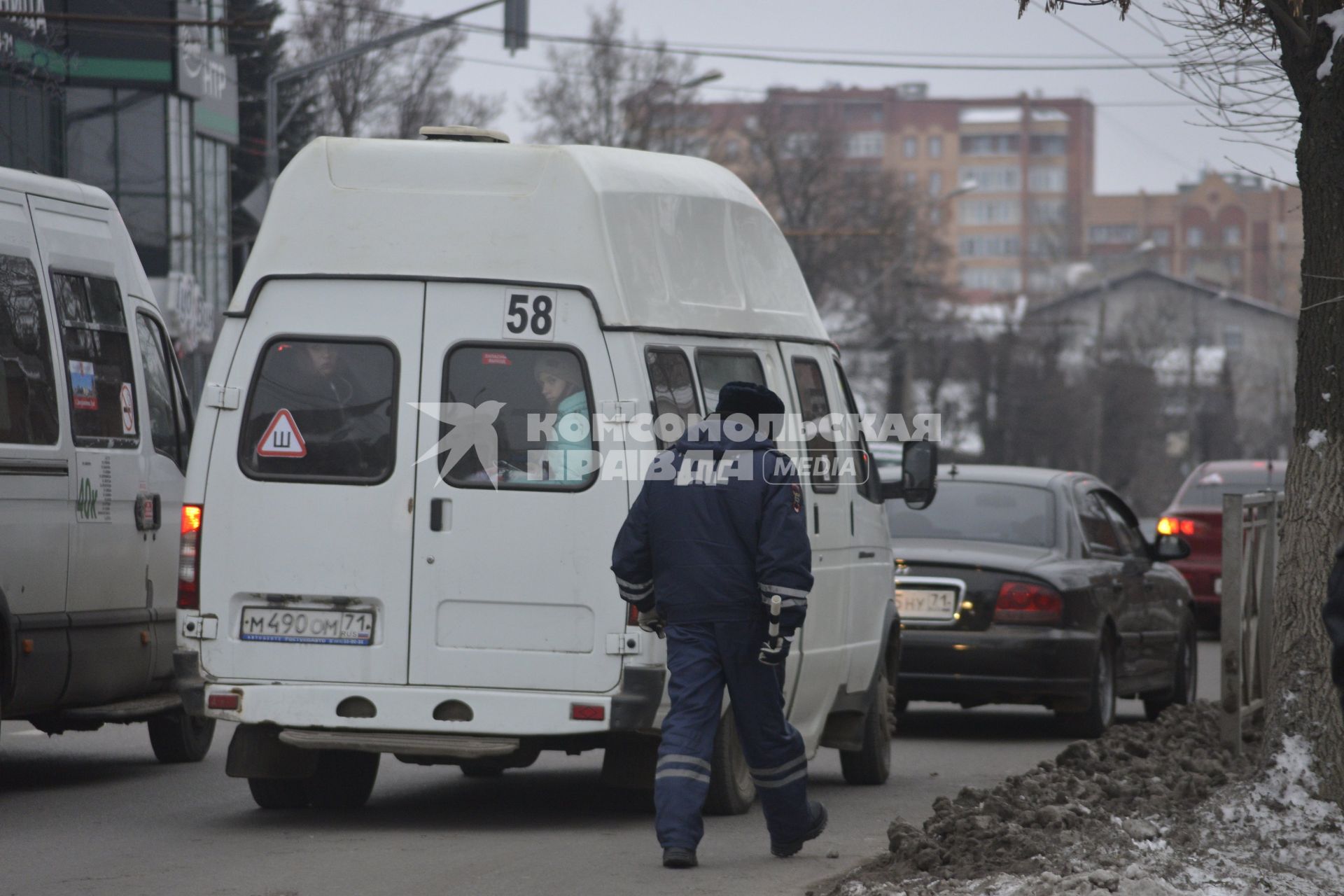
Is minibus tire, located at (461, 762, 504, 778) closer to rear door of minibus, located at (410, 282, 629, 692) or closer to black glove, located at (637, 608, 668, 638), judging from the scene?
rear door of minibus, located at (410, 282, 629, 692)

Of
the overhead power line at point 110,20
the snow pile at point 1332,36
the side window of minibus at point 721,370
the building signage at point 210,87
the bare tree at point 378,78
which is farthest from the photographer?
the bare tree at point 378,78

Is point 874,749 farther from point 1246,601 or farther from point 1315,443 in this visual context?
point 1315,443

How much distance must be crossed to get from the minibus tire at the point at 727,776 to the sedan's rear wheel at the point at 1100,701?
151 inches

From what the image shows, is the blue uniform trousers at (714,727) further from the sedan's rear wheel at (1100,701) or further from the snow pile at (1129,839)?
the sedan's rear wheel at (1100,701)

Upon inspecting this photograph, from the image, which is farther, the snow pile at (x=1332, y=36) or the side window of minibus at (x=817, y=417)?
the side window of minibus at (x=817, y=417)

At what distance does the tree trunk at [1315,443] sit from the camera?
7.24 m

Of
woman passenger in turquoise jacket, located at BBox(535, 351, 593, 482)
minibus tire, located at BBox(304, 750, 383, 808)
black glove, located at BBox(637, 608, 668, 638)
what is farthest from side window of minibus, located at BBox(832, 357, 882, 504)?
minibus tire, located at BBox(304, 750, 383, 808)

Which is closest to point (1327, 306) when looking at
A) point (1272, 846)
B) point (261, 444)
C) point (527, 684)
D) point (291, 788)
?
point (1272, 846)

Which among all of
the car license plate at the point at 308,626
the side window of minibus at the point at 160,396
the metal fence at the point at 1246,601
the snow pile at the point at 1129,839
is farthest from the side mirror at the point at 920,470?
the side window of minibus at the point at 160,396

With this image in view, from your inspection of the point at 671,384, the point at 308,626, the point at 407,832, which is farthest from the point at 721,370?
the point at 407,832

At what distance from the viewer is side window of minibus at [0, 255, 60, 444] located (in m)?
8.48

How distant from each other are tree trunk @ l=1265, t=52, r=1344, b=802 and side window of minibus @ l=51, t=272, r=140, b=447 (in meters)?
5.33

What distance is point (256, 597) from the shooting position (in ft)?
24.5

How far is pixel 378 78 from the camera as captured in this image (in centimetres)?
4138
